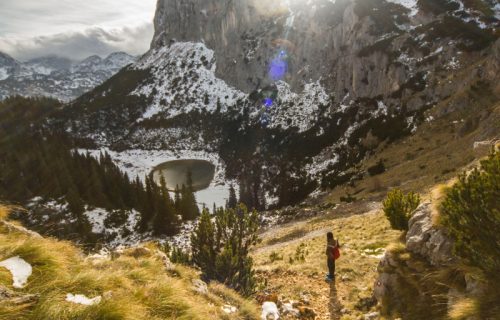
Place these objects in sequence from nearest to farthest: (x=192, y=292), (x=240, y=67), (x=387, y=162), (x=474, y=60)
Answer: (x=192, y=292), (x=387, y=162), (x=474, y=60), (x=240, y=67)

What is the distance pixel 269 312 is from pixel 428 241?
4515 mm

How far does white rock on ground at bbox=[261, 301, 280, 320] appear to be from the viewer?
28.3 feet

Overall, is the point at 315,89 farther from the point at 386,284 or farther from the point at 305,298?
the point at 386,284

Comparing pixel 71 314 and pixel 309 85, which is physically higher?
pixel 309 85

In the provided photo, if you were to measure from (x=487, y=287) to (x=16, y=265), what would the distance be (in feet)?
24.8

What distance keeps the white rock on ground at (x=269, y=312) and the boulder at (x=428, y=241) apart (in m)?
4.07

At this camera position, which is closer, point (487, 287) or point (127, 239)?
point (487, 287)

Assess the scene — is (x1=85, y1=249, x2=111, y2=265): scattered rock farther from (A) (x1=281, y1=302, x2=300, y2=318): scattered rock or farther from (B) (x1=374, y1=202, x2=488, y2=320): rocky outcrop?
(B) (x1=374, y1=202, x2=488, y2=320): rocky outcrop

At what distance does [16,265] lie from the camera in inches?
197

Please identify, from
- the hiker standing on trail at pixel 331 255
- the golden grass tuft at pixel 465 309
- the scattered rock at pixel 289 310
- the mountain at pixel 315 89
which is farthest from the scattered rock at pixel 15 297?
the mountain at pixel 315 89

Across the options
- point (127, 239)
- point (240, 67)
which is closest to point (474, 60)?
point (127, 239)

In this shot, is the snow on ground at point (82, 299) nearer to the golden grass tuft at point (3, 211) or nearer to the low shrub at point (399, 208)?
the golden grass tuft at point (3, 211)

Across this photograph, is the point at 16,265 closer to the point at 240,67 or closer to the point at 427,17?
the point at 427,17

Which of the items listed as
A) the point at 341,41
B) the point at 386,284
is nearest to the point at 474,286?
the point at 386,284
